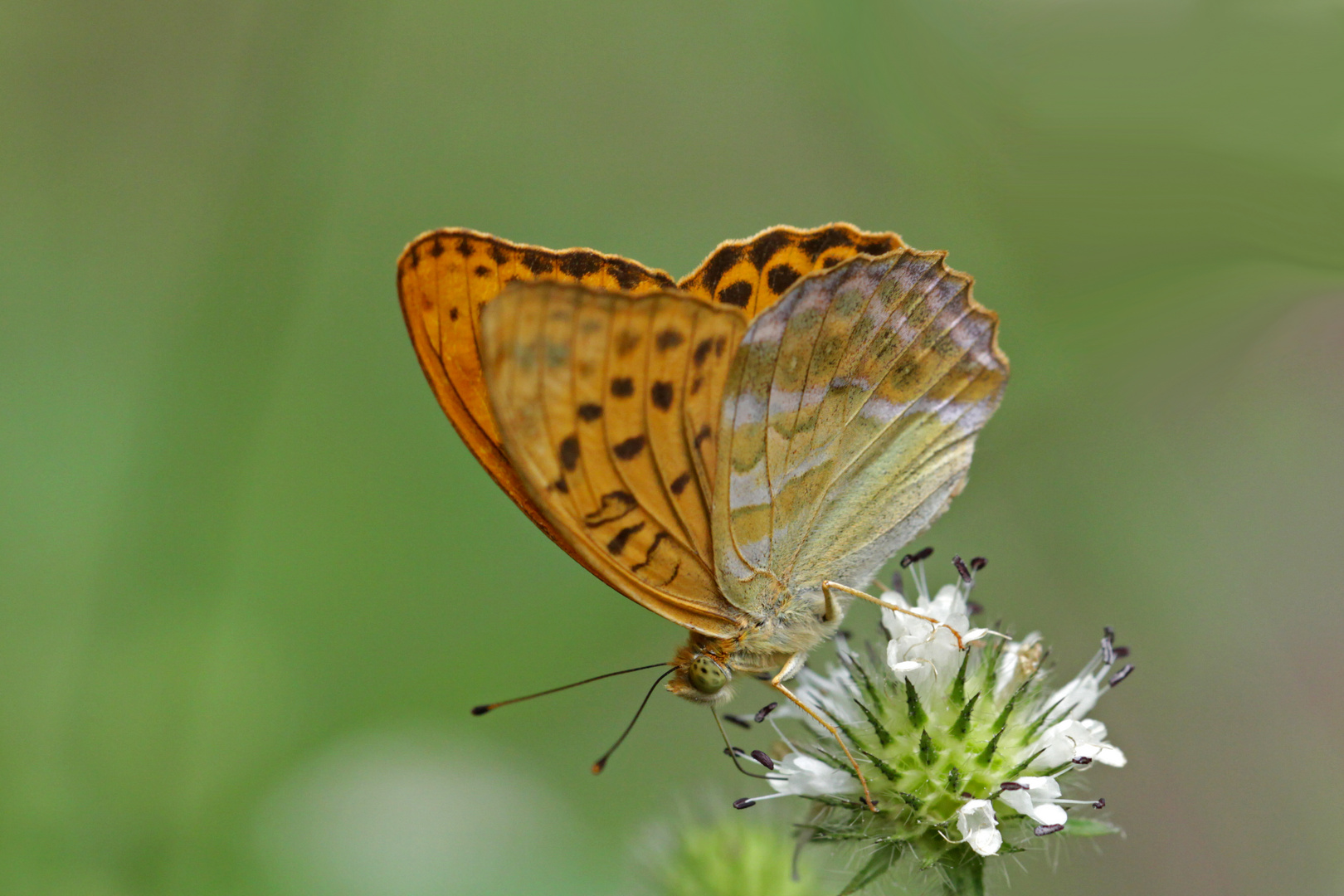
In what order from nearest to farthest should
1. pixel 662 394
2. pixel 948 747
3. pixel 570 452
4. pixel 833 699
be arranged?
1. pixel 570 452
2. pixel 662 394
3. pixel 948 747
4. pixel 833 699

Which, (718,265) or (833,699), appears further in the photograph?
(833,699)

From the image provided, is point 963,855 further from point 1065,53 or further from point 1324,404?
point 1065,53

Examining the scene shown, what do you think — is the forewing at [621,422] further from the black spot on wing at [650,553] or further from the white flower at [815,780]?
the white flower at [815,780]

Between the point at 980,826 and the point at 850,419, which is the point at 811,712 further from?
the point at 850,419

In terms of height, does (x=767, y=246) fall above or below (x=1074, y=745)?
above

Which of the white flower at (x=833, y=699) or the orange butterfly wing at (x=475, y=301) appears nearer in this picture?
the orange butterfly wing at (x=475, y=301)

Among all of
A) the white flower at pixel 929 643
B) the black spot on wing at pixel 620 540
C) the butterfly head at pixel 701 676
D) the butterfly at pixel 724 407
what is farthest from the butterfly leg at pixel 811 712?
the black spot on wing at pixel 620 540

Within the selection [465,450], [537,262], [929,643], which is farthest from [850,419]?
[465,450]
